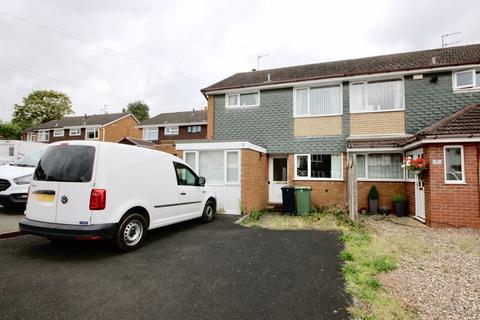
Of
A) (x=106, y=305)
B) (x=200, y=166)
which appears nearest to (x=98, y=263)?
(x=106, y=305)

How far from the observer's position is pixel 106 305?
289 cm

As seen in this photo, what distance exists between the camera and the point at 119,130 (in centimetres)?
3312

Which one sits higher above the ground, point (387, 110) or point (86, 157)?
point (387, 110)

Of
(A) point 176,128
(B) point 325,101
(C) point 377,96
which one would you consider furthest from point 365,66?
(A) point 176,128

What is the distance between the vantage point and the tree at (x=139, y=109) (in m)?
53.3

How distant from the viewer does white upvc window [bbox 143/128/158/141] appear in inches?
1155

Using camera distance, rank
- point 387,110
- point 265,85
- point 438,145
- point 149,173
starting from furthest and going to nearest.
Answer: point 265,85, point 387,110, point 438,145, point 149,173

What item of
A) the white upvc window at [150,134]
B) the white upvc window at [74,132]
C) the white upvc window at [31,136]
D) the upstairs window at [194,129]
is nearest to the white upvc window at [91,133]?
the white upvc window at [74,132]

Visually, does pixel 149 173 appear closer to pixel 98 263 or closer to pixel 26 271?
pixel 98 263

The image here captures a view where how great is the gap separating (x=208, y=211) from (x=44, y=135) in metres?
38.7

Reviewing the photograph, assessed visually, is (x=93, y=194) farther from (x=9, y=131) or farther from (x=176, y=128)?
(x=9, y=131)

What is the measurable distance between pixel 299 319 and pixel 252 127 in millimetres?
9965

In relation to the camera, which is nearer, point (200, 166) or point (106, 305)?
point (106, 305)

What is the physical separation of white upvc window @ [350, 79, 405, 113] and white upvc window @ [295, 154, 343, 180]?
235cm
